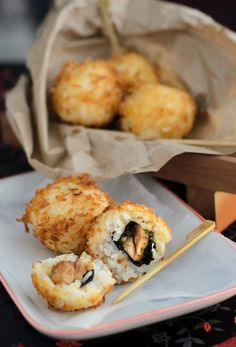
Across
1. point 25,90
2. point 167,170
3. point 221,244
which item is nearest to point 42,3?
point 25,90

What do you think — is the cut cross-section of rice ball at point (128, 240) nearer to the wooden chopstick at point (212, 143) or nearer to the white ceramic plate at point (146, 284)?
the white ceramic plate at point (146, 284)

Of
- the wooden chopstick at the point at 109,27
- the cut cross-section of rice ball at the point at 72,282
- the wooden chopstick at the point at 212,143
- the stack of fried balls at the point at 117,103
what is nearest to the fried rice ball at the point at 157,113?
the stack of fried balls at the point at 117,103

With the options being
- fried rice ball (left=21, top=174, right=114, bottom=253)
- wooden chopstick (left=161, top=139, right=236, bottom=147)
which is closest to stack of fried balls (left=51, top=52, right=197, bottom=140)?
wooden chopstick (left=161, top=139, right=236, bottom=147)

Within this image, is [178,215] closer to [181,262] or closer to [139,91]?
[181,262]

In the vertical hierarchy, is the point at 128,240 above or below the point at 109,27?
below

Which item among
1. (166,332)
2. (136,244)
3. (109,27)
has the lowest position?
(166,332)

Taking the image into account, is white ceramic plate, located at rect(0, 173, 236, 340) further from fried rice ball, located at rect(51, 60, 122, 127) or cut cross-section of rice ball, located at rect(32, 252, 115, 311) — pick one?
fried rice ball, located at rect(51, 60, 122, 127)

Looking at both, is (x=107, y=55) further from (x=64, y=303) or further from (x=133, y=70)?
(x=64, y=303)

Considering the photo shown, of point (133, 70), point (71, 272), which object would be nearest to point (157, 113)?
point (133, 70)
